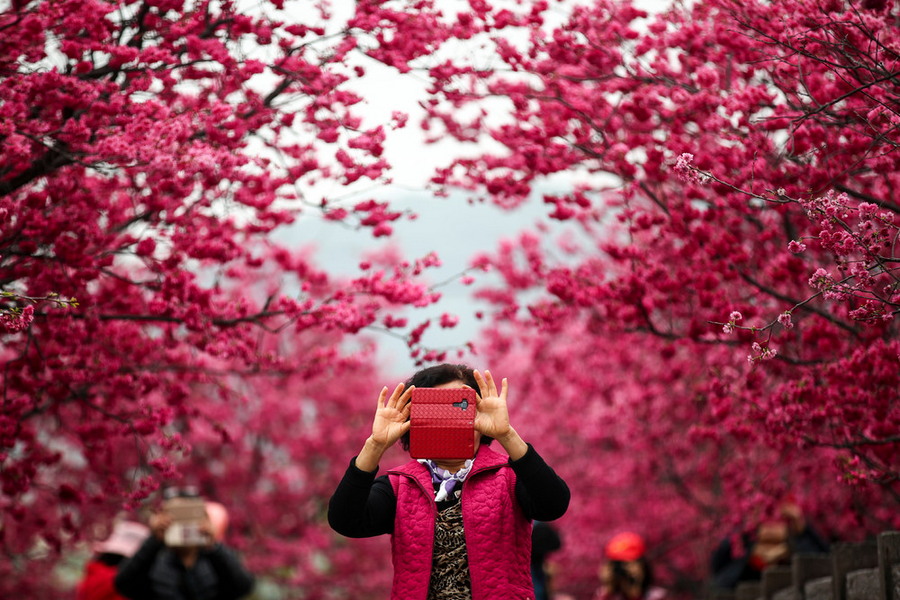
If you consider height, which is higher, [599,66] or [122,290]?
[599,66]

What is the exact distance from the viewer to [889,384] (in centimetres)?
476

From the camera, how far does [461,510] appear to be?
337 centimetres

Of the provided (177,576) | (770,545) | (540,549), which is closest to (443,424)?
(177,576)

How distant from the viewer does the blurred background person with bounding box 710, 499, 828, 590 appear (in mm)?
7805

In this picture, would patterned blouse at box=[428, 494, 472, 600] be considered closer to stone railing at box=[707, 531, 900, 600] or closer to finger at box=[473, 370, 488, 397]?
finger at box=[473, 370, 488, 397]

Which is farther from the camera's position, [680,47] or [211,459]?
[211,459]

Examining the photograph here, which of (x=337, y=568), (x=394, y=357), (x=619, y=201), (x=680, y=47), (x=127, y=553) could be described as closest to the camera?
(x=680, y=47)

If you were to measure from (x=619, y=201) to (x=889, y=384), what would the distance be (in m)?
4.49

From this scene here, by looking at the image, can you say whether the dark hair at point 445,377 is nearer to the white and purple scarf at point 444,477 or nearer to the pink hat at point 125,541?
the white and purple scarf at point 444,477

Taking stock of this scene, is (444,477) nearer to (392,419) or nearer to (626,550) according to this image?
(392,419)

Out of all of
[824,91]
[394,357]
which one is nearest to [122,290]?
[824,91]

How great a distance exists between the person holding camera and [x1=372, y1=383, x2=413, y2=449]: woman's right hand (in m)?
3.25

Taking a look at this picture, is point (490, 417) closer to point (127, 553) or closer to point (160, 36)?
point (160, 36)

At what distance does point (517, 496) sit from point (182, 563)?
3674 mm
